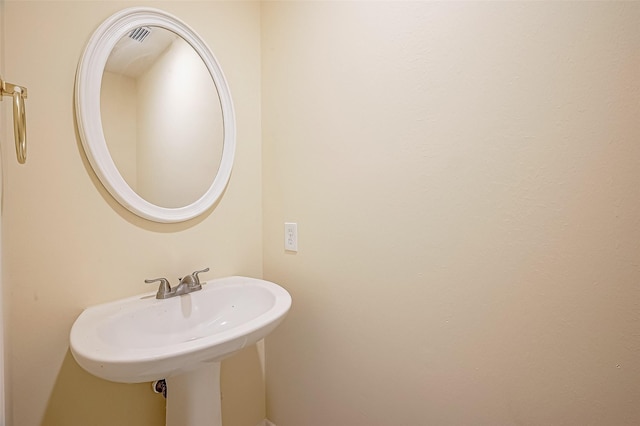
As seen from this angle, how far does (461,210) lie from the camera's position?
77cm

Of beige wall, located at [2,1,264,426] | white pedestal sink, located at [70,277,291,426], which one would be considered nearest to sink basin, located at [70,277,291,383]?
white pedestal sink, located at [70,277,291,426]

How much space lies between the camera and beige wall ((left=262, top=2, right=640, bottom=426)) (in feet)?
1.96

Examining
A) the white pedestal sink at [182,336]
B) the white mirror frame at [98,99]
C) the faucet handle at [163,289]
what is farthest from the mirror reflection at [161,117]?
the white pedestal sink at [182,336]

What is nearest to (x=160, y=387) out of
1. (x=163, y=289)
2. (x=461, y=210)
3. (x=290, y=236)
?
(x=163, y=289)

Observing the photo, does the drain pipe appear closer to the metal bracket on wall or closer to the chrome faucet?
the chrome faucet

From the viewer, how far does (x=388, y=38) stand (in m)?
0.88

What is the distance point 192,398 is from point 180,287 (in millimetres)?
342

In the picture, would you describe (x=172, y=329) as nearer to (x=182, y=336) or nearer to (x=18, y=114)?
(x=182, y=336)

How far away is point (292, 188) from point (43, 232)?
2.59 feet

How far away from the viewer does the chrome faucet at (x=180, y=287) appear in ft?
2.97

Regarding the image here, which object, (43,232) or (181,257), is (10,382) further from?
(181,257)

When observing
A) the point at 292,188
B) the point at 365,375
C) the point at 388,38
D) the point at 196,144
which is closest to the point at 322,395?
the point at 365,375

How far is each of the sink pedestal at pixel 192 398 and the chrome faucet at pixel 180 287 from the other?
25cm

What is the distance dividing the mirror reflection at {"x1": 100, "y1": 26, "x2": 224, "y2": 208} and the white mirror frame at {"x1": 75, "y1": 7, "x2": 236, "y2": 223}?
2 centimetres
